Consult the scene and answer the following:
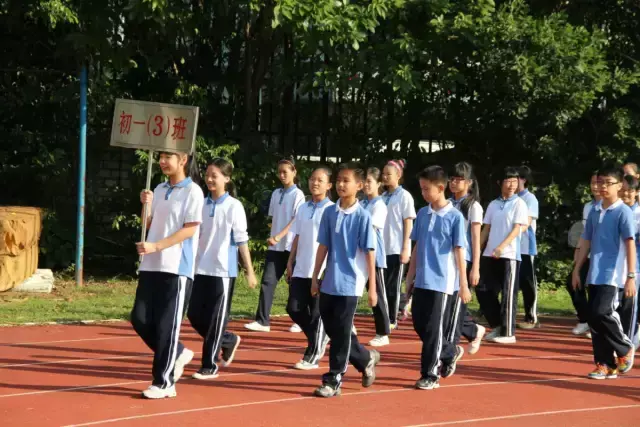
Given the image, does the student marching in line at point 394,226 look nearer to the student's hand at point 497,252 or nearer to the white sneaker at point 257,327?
the student's hand at point 497,252

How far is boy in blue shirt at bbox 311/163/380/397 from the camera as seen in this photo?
8156 mm

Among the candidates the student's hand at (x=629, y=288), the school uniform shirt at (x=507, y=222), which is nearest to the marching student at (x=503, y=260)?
the school uniform shirt at (x=507, y=222)

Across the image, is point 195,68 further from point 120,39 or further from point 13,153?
point 13,153

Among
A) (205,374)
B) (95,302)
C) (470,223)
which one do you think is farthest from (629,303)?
(95,302)

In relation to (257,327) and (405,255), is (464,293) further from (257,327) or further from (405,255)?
(257,327)

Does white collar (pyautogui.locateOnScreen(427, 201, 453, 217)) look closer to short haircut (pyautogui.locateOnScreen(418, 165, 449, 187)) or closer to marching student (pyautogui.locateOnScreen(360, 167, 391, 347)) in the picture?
short haircut (pyautogui.locateOnScreen(418, 165, 449, 187))

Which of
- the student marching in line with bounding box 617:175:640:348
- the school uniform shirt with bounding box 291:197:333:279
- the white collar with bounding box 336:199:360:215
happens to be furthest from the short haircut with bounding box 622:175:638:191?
the white collar with bounding box 336:199:360:215

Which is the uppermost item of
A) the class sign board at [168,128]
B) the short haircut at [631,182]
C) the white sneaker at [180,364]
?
the class sign board at [168,128]

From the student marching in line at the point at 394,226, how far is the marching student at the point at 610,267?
2803mm

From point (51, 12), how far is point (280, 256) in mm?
5612

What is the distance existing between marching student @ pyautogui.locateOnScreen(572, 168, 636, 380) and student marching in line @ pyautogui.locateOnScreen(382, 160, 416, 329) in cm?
280

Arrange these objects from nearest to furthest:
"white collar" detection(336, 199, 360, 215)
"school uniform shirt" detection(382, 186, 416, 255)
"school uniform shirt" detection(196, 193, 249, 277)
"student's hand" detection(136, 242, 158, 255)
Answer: "student's hand" detection(136, 242, 158, 255)
"white collar" detection(336, 199, 360, 215)
"school uniform shirt" detection(196, 193, 249, 277)
"school uniform shirt" detection(382, 186, 416, 255)

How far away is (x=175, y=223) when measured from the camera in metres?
7.85

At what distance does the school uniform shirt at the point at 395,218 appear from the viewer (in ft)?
38.9
